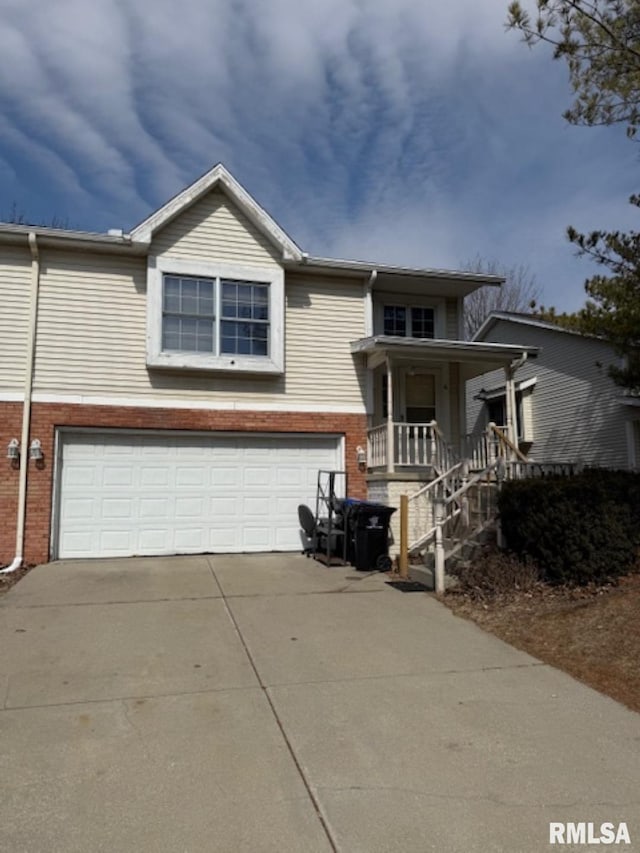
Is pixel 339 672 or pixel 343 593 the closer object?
pixel 339 672

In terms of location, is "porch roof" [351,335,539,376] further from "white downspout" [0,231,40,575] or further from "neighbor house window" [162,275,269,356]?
"white downspout" [0,231,40,575]

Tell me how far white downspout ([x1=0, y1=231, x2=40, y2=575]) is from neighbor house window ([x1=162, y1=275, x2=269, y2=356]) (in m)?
2.20

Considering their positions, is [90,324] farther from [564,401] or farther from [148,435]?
[564,401]

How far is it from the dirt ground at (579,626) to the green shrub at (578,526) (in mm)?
261

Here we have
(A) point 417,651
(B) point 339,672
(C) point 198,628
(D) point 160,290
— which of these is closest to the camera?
(B) point 339,672

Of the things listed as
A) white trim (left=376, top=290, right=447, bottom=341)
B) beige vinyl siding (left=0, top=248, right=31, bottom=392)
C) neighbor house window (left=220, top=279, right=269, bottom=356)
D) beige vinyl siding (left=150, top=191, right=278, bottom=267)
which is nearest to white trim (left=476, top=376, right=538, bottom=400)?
white trim (left=376, top=290, right=447, bottom=341)

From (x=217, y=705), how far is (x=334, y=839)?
6.27 feet

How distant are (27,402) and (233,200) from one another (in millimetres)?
5421

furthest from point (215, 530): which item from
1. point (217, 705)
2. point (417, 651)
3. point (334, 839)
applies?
point (334, 839)

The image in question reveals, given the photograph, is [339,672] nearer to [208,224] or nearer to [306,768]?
[306,768]

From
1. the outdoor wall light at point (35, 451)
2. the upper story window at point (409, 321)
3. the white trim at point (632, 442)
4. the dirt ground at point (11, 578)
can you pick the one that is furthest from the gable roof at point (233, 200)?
the white trim at point (632, 442)

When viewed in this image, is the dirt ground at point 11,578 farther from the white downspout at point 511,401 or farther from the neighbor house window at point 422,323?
the neighbor house window at point 422,323

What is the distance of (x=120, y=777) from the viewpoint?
3.70m

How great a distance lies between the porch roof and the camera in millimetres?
12242
